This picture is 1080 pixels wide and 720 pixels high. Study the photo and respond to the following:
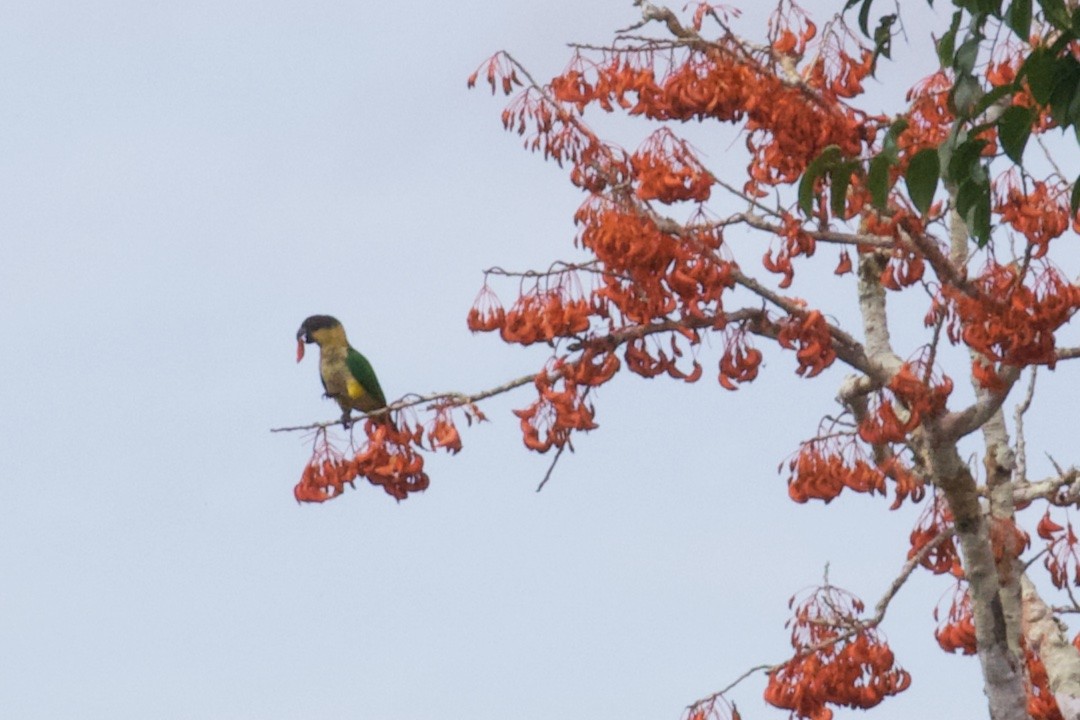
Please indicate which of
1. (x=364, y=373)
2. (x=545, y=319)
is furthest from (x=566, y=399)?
(x=364, y=373)

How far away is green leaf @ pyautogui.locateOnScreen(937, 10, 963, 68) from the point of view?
19.0ft

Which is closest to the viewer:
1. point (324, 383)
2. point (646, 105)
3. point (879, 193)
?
point (879, 193)

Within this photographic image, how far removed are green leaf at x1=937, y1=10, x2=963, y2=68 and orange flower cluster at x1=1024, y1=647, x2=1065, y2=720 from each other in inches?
182

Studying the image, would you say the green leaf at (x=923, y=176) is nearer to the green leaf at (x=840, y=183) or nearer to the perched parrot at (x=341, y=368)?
the green leaf at (x=840, y=183)

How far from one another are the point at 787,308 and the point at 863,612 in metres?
2.19

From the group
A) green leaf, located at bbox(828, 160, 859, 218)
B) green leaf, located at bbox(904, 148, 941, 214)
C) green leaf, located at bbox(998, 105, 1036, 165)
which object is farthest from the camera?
green leaf, located at bbox(828, 160, 859, 218)

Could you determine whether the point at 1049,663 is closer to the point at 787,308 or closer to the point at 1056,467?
the point at 1056,467

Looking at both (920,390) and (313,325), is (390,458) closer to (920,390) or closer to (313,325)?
(920,390)

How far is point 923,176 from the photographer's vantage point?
526 cm

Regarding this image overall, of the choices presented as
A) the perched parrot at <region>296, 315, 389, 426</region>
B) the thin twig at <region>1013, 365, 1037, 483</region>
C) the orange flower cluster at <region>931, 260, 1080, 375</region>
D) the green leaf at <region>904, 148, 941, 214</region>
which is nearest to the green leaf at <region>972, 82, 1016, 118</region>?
the green leaf at <region>904, 148, 941, 214</region>

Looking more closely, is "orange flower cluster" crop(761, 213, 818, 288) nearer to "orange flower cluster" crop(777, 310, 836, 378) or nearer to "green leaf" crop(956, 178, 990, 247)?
"orange flower cluster" crop(777, 310, 836, 378)

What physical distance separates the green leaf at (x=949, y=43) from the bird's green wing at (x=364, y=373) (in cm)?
734

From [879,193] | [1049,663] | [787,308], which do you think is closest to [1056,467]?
[1049,663]

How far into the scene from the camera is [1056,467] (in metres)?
9.52
